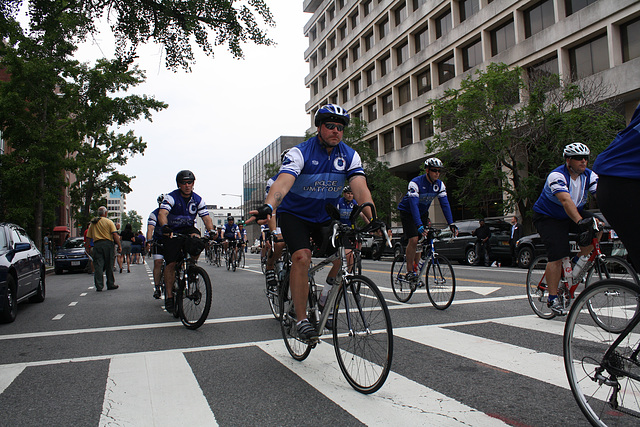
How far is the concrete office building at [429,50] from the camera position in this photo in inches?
930

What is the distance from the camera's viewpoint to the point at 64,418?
3.11m

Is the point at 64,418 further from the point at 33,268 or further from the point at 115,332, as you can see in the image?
the point at 33,268

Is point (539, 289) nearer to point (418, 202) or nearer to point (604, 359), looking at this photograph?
point (418, 202)

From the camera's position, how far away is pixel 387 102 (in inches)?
1779

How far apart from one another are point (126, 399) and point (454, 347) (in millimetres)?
2792

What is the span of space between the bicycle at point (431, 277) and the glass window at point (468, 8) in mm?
30228

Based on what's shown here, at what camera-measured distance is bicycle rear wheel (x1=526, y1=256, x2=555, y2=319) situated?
5785 millimetres

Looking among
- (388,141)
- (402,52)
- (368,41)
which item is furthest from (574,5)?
(368,41)

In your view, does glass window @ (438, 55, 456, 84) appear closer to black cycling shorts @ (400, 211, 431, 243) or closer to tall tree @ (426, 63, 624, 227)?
tall tree @ (426, 63, 624, 227)

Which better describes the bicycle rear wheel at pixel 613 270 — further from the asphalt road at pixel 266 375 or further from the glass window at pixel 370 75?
the glass window at pixel 370 75

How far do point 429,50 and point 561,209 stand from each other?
34.8m

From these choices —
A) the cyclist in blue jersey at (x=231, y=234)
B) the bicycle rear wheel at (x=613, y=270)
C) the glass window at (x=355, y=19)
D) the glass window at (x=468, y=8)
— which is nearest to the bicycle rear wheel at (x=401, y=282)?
the bicycle rear wheel at (x=613, y=270)

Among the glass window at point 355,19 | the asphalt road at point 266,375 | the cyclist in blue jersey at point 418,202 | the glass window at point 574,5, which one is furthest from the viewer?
the glass window at point 355,19

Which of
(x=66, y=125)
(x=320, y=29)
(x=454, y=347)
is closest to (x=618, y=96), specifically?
(x=454, y=347)
